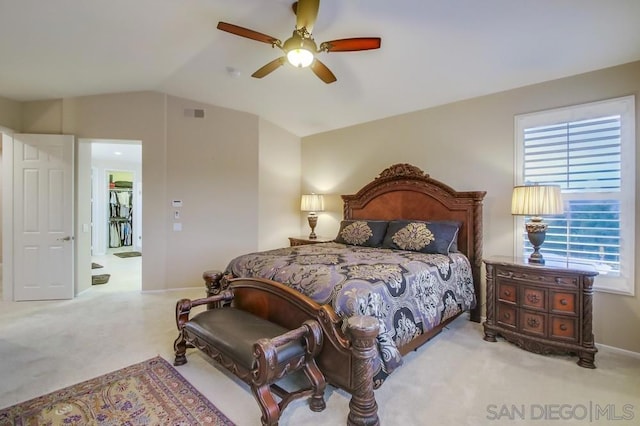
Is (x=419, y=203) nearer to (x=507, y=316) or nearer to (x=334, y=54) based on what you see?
(x=507, y=316)

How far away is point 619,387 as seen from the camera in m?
2.31

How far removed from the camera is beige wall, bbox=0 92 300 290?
4.54 m

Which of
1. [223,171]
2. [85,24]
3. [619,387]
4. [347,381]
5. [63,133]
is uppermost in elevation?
[85,24]

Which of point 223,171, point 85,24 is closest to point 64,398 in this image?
point 85,24

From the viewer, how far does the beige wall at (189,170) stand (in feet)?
14.9

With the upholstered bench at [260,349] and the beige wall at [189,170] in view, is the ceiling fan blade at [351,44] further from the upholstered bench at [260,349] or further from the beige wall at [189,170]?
the beige wall at [189,170]

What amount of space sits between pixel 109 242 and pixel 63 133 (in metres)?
5.78

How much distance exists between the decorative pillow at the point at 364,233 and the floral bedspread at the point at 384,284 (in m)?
0.56

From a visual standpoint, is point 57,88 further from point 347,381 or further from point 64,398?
point 347,381

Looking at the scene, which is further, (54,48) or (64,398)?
(54,48)

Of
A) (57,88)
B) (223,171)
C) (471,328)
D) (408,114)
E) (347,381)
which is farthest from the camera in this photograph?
(223,171)

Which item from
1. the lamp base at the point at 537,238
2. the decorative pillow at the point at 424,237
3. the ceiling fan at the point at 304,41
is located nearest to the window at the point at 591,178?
the lamp base at the point at 537,238

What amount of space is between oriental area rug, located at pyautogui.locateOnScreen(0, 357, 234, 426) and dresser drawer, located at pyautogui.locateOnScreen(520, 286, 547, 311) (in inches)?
108

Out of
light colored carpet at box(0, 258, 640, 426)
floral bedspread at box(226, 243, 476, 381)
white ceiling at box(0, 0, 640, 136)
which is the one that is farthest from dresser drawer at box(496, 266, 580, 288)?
white ceiling at box(0, 0, 640, 136)
